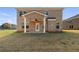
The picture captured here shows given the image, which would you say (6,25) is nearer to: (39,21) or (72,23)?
(39,21)

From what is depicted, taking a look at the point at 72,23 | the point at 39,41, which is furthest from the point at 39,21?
the point at 72,23

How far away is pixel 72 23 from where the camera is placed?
6.88m

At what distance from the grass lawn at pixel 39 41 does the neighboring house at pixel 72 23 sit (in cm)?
14

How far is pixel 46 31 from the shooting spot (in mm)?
6879

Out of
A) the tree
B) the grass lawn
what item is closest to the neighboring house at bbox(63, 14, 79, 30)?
the grass lawn

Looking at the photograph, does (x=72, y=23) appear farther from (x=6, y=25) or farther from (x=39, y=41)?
(x=6, y=25)

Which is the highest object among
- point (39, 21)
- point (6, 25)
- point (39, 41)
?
point (39, 21)

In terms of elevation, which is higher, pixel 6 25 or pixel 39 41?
pixel 6 25

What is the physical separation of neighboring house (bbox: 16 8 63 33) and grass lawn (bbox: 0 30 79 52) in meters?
0.18

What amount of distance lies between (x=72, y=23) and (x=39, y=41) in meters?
1.34

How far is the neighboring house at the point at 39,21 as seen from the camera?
22.4 feet
